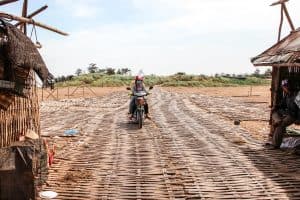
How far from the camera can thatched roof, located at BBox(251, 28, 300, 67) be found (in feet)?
30.8

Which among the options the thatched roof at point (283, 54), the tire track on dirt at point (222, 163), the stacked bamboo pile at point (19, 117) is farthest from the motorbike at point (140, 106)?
the stacked bamboo pile at point (19, 117)

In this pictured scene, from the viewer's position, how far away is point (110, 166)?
8.51 meters

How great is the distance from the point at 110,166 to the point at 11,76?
285 centimetres

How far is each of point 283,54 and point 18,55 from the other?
6503 mm

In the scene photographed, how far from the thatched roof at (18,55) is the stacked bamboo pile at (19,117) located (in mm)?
418

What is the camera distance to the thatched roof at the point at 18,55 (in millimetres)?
6445

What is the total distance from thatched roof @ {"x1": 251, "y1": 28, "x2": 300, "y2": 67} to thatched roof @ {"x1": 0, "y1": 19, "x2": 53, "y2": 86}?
5532 mm

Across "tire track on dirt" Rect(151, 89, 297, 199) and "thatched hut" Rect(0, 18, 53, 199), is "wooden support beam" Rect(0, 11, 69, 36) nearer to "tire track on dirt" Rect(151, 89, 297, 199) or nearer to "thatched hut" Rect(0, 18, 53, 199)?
"thatched hut" Rect(0, 18, 53, 199)

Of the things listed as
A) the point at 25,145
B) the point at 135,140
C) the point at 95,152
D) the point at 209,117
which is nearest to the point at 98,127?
the point at 135,140

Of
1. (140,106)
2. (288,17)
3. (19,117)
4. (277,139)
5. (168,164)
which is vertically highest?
(288,17)

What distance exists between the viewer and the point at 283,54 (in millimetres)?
10078

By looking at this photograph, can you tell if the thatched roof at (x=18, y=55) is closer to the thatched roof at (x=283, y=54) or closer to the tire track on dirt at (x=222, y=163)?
the tire track on dirt at (x=222, y=163)

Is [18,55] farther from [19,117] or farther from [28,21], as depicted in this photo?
[19,117]

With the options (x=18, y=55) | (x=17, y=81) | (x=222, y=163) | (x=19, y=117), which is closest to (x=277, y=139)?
(x=222, y=163)
